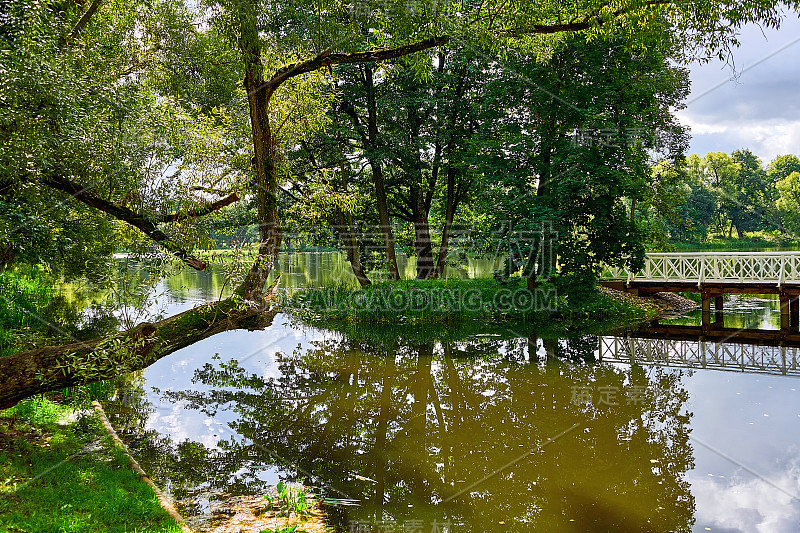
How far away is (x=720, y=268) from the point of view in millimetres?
16578

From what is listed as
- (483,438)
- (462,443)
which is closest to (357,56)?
(462,443)

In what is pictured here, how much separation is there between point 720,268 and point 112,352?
18.3 meters

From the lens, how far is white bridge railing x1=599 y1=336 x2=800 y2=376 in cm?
1100

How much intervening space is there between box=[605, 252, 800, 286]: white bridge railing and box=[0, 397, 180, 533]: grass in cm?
1524

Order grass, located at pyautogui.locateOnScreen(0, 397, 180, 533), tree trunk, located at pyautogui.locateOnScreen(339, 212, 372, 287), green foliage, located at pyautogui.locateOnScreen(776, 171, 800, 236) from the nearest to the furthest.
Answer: grass, located at pyautogui.locateOnScreen(0, 397, 180, 533), tree trunk, located at pyautogui.locateOnScreen(339, 212, 372, 287), green foliage, located at pyautogui.locateOnScreen(776, 171, 800, 236)

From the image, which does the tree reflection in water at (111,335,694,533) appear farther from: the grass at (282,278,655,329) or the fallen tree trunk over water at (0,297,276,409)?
the grass at (282,278,655,329)

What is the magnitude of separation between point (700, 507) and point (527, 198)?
12127mm

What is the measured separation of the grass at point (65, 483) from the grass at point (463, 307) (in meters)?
10.7

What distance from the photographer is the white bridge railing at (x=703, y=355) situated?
11000 millimetres

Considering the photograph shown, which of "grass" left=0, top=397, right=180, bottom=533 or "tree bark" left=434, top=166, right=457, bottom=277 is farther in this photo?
"tree bark" left=434, top=166, right=457, bottom=277

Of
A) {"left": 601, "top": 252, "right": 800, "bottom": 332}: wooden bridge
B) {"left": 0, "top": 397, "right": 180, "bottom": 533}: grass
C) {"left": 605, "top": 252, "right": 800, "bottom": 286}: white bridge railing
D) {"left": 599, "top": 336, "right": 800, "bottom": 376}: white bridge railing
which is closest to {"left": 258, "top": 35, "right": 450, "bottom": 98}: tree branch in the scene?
{"left": 0, "top": 397, "right": 180, "bottom": 533}: grass

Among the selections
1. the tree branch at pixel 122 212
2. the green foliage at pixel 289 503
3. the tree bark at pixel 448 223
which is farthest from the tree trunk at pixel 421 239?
the green foliage at pixel 289 503

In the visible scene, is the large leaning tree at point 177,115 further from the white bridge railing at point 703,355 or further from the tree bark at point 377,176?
the tree bark at point 377,176

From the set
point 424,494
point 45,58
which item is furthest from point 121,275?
point 424,494
